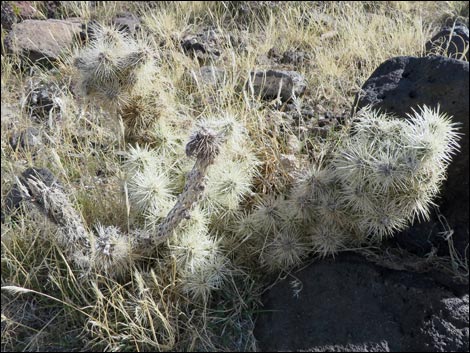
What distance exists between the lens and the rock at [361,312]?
2.96 meters

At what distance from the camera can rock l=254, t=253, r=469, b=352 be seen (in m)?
2.96

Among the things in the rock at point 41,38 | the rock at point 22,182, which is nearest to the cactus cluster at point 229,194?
the rock at point 22,182

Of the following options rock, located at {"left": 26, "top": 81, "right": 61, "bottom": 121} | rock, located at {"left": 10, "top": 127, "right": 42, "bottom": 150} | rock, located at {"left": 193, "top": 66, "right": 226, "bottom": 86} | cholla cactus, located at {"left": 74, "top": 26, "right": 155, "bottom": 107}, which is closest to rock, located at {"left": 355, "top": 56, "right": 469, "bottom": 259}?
cholla cactus, located at {"left": 74, "top": 26, "right": 155, "bottom": 107}

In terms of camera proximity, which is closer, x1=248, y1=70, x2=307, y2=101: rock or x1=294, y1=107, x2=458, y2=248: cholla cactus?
x1=294, y1=107, x2=458, y2=248: cholla cactus

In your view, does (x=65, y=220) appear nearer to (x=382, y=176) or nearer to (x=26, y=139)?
(x=26, y=139)

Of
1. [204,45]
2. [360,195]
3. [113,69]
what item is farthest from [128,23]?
[360,195]

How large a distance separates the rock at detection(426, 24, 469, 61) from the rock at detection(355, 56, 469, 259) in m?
1.18

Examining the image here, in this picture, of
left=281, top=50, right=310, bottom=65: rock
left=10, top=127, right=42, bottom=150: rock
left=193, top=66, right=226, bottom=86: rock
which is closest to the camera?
left=10, top=127, right=42, bottom=150: rock

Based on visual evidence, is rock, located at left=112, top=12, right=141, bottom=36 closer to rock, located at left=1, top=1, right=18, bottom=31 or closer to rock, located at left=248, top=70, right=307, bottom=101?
rock, located at left=1, top=1, right=18, bottom=31

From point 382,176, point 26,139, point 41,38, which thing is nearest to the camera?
point 382,176

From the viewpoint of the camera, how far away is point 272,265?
135 inches

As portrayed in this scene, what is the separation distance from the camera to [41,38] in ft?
18.9

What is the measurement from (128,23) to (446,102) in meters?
3.82

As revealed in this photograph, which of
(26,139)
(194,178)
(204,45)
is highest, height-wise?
(194,178)
